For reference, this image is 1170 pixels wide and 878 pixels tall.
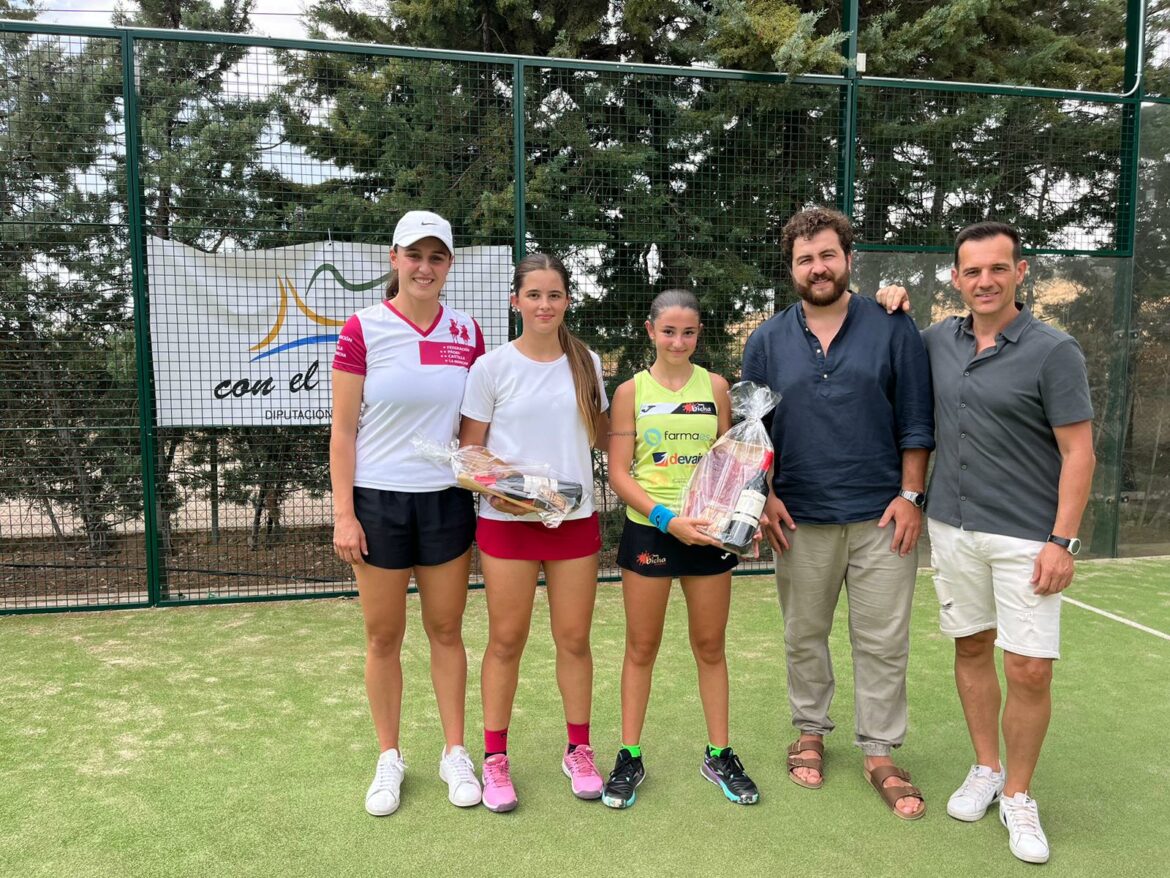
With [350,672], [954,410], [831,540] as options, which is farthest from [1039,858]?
[350,672]

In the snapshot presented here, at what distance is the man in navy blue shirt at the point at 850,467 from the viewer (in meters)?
2.54

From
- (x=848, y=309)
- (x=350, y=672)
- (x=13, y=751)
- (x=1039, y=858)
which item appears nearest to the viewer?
(x=1039, y=858)

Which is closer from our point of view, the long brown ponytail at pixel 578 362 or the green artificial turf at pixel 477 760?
the green artificial turf at pixel 477 760

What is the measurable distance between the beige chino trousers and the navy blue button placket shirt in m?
0.10

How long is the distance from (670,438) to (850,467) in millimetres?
574

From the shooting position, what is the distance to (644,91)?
5.28 meters

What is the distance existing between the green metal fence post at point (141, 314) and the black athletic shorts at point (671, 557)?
3.29m

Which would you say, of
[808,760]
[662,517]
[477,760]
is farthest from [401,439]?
[808,760]

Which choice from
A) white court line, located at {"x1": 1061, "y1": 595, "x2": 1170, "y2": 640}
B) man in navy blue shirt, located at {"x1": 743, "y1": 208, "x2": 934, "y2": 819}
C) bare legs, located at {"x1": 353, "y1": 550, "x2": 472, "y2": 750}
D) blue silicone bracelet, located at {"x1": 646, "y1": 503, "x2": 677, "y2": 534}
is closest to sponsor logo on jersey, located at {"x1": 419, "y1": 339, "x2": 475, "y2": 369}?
bare legs, located at {"x1": 353, "y1": 550, "x2": 472, "y2": 750}

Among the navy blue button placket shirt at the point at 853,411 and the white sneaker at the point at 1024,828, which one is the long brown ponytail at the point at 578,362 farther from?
the white sneaker at the point at 1024,828

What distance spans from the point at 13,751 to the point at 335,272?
284 cm

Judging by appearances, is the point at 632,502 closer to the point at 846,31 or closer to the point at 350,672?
the point at 350,672

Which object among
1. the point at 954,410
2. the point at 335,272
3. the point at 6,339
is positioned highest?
the point at 335,272

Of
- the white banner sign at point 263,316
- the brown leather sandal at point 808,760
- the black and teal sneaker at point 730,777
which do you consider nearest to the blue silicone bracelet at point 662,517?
the black and teal sneaker at point 730,777
